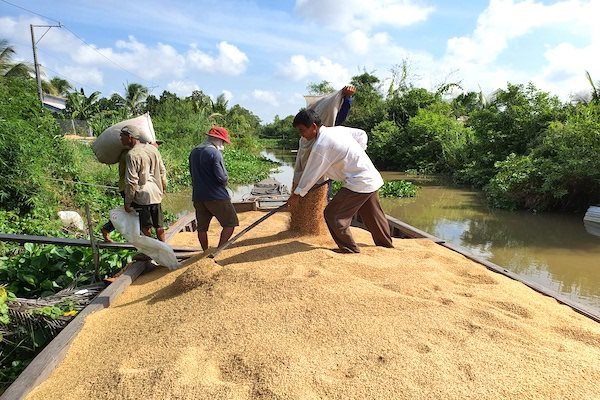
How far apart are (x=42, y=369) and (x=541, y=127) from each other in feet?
46.3

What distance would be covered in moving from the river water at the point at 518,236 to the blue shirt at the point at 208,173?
3.39m

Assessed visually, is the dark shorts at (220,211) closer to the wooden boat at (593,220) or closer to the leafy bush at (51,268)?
the leafy bush at (51,268)

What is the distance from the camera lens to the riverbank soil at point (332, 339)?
177cm

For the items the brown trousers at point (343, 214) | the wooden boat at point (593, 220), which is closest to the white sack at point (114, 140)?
the brown trousers at point (343, 214)

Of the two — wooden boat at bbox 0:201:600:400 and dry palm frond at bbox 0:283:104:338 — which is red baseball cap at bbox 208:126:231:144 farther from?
dry palm frond at bbox 0:283:104:338

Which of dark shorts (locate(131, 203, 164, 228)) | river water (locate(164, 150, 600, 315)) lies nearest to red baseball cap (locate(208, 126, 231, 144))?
dark shorts (locate(131, 203, 164, 228))

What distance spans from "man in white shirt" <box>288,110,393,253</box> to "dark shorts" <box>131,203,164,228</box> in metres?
1.30

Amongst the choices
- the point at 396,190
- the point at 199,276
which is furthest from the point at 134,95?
the point at 199,276

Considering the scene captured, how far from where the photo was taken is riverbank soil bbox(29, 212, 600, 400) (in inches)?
69.9

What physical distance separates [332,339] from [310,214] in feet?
6.53

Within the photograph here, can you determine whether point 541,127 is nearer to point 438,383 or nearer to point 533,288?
point 533,288

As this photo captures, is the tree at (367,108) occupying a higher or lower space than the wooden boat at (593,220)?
higher

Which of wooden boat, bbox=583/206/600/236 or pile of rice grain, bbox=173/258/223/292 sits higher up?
pile of rice grain, bbox=173/258/223/292

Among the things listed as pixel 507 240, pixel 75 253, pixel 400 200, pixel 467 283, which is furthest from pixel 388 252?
pixel 400 200
